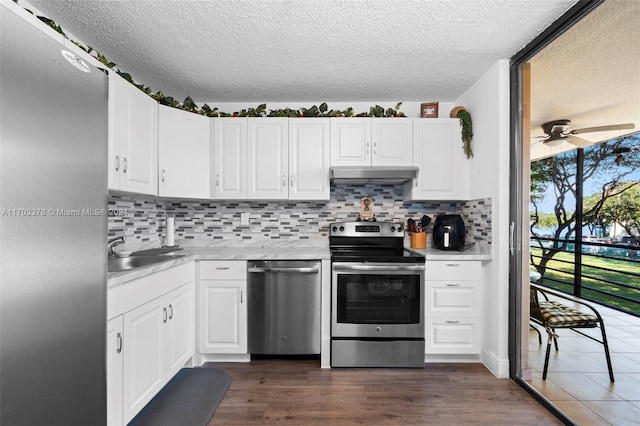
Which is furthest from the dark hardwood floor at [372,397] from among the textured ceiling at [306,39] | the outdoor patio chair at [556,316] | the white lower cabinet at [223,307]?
the textured ceiling at [306,39]

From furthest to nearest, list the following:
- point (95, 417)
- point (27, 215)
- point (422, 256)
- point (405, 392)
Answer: point (422, 256)
point (405, 392)
point (95, 417)
point (27, 215)

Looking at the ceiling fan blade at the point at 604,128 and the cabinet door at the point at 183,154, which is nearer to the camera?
the ceiling fan blade at the point at 604,128

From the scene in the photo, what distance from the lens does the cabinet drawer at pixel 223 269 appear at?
2613 mm

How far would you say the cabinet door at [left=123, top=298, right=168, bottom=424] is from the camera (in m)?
1.69

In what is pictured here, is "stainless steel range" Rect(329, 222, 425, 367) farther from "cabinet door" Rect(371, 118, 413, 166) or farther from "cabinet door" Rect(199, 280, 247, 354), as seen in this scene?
"cabinet door" Rect(371, 118, 413, 166)

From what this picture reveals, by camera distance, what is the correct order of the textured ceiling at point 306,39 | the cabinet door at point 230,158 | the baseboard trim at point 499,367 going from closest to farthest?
1. the textured ceiling at point 306,39
2. the baseboard trim at point 499,367
3. the cabinet door at point 230,158

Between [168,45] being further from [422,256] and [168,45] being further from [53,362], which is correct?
[422,256]

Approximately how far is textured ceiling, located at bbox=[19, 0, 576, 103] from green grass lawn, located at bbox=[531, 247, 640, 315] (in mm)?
1446

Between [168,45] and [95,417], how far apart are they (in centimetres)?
221

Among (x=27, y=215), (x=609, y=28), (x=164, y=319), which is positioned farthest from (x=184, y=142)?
(x=609, y=28)

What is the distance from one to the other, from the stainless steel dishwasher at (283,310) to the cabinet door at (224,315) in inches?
2.6

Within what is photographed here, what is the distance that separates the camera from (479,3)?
5.93ft

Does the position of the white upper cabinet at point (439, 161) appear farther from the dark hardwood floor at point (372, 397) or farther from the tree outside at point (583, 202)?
the dark hardwood floor at point (372, 397)

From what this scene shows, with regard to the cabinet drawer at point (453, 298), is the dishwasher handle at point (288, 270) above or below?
above
